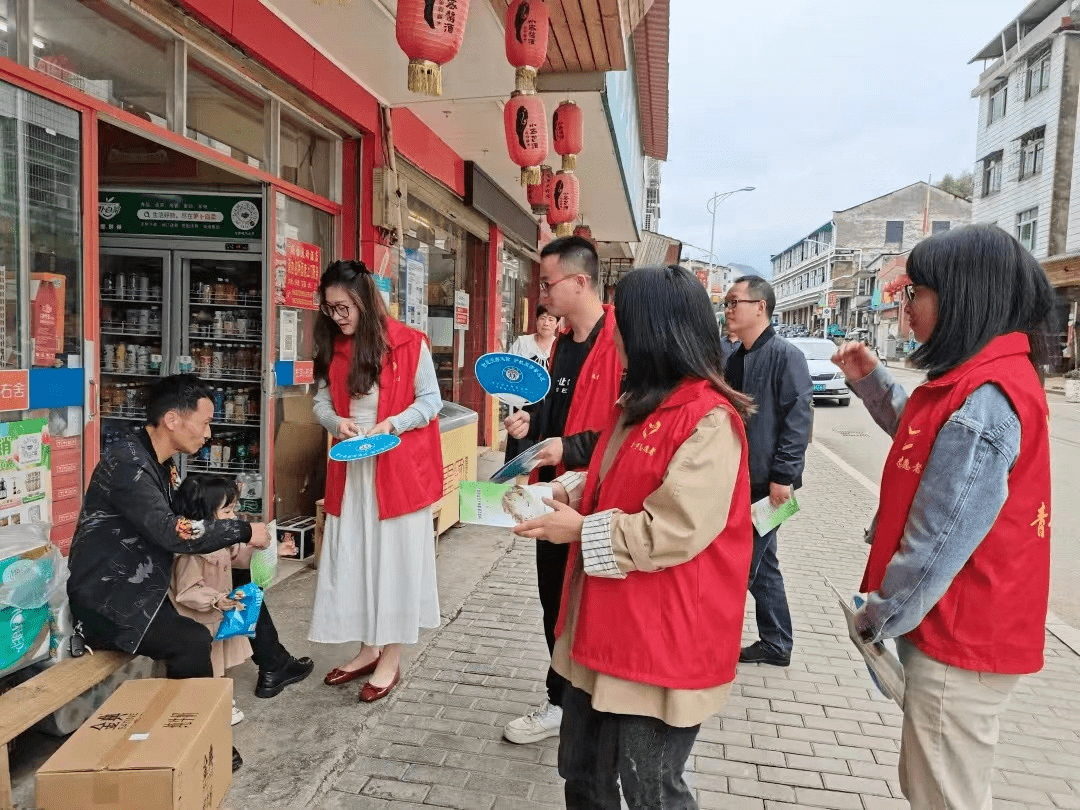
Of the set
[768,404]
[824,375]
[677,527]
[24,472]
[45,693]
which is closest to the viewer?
[677,527]

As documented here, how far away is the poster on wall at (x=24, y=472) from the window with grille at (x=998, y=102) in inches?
1313

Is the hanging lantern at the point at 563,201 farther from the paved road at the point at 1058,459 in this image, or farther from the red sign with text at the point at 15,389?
the paved road at the point at 1058,459

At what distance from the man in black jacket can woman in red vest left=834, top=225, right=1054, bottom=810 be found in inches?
67.1

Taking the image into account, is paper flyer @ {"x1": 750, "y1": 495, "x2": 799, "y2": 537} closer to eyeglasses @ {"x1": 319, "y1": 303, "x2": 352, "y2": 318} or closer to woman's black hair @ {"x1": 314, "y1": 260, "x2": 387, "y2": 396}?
woman's black hair @ {"x1": 314, "y1": 260, "x2": 387, "y2": 396}

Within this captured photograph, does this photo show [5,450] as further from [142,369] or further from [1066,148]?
Result: [1066,148]

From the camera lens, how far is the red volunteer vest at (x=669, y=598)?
1575 millimetres

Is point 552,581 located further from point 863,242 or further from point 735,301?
point 863,242

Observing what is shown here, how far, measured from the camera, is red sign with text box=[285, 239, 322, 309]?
5008mm

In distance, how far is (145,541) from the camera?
8.41 feet

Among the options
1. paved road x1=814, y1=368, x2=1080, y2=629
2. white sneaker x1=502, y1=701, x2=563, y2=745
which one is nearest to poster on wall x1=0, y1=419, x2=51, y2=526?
white sneaker x1=502, y1=701, x2=563, y2=745

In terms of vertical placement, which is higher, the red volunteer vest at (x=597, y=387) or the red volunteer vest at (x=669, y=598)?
the red volunteer vest at (x=597, y=387)

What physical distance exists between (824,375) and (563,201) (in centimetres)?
1263

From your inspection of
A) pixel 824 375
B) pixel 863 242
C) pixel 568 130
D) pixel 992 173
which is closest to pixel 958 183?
pixel 863 242

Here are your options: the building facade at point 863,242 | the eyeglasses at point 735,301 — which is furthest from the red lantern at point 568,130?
the building facade at point 863,242
